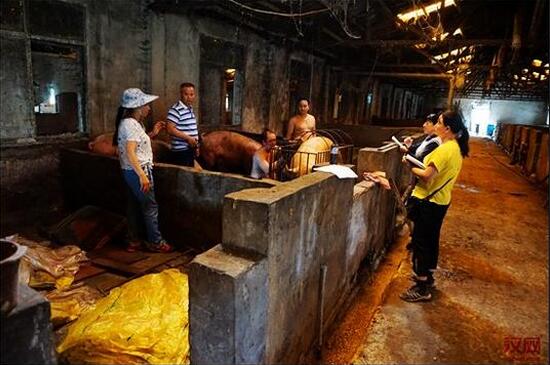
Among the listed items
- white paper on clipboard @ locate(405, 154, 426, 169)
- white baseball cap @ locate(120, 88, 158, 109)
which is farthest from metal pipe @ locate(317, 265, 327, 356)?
white baseball cap @ locate(120, 88, 158, 109)

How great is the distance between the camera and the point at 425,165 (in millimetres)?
4242

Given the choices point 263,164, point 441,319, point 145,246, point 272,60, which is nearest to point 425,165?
point 441,319

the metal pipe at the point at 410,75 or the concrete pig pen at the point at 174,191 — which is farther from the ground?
the metal pipe at the point at 410,75

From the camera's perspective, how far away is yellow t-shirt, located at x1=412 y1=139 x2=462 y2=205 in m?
4.03

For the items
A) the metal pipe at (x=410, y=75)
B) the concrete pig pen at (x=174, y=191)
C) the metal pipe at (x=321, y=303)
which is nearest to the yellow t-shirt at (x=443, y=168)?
the metal pipe at (x=321, y=303)

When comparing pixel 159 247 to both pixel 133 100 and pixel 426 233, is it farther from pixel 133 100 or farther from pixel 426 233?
pixel 426 233

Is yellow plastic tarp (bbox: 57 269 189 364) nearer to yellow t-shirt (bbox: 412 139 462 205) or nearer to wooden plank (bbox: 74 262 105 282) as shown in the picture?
wooden plank (bbox: 74 262 105 282)

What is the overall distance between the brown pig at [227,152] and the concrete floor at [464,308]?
296 cm

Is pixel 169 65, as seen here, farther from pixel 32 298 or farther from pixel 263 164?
pixel 32 298

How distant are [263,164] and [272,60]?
747 centimetres

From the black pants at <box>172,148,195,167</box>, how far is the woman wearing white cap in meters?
1.29

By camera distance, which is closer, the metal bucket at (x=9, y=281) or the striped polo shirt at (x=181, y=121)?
the metal bucket at (x=9, y=281)

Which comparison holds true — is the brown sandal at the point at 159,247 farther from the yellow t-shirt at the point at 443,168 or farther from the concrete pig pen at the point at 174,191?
the yellow t-shirt at the point at 443,168

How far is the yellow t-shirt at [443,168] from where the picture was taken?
159 inches
